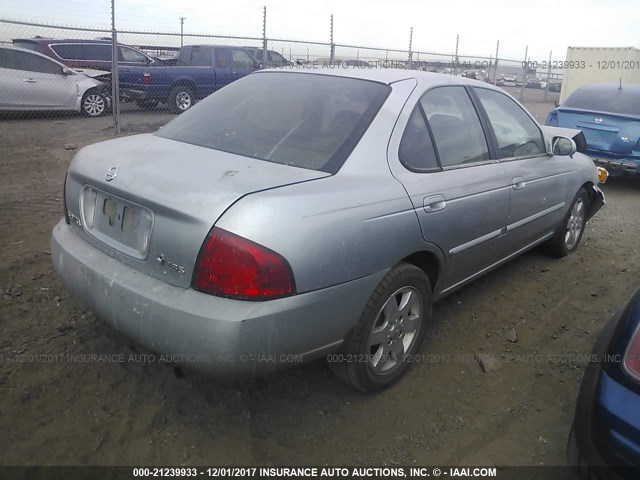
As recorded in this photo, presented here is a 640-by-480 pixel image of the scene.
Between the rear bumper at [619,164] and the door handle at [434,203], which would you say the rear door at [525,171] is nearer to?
the door handle at [434,203]

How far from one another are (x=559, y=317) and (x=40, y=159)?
6910mm

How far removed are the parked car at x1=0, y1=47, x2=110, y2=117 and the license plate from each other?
30.3 ft

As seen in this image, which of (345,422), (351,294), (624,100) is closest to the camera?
(351,294)

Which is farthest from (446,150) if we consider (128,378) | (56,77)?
(56,77)

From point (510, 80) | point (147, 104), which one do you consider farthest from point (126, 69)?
point (510, 80)

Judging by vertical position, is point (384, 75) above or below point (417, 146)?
above

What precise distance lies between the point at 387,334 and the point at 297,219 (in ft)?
3.07

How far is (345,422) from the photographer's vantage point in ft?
8.34

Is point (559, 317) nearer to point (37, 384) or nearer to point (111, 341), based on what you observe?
point (111, 341)

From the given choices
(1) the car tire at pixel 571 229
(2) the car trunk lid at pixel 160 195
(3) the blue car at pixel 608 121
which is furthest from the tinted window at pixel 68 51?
(1) the car tire at pixel 571 229

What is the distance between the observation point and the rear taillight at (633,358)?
1.81 metres

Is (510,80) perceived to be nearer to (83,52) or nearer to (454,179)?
(83,52)

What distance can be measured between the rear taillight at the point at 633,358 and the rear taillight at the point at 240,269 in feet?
4.16

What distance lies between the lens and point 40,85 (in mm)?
10375
